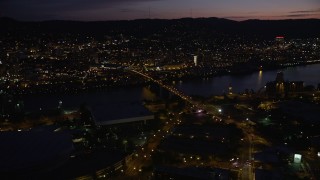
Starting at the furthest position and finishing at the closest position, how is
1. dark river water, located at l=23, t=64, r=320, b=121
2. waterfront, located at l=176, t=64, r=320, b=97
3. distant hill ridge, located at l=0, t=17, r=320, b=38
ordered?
distant hill ridge, located at l=0, t=17, r=320, b=38 → waterfront, located at l=176, t=64, r=320, b=97 → dark river water, located at l=23, t=64, r=320, b=121

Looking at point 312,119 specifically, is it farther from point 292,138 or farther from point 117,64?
point 117,64

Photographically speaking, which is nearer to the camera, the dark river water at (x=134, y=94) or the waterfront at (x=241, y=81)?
the dark river water at (x=134, y=94)

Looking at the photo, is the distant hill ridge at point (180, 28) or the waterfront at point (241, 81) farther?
the distant hill ridge at point (180, 28)

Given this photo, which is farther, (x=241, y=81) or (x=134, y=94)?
(x=241, y=81)

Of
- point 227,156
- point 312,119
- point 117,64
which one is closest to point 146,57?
point 117,64

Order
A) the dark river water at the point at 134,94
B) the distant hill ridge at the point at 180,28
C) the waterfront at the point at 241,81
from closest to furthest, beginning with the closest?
the dark river water at the point at 134,94, the waterfront at the point at 241,81, the distant hill ridge at the point at 180,28

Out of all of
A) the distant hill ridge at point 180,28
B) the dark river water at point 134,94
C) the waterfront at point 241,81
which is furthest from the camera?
the distant hill ridge at point 180,28

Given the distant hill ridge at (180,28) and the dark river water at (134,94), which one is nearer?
the dark river water at (134,94)

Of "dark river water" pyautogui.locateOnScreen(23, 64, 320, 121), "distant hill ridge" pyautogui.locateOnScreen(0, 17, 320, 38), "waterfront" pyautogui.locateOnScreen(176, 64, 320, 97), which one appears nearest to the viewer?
"dark river water" pyautogui.locateOnScreen(23, 64, 320, 121)
